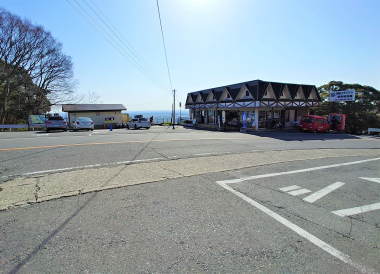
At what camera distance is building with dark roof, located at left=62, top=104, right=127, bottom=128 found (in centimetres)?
3644

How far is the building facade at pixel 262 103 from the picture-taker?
26500 mm

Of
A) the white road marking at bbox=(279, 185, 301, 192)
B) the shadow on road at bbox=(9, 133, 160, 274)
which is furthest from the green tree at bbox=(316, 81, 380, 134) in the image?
the shadow on road at bbox=(9, 133, 160, 274)

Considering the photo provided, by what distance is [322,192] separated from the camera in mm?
4836

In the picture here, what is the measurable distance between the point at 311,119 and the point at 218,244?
87.8ft

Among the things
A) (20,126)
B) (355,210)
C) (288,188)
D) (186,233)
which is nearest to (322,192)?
(288,188)

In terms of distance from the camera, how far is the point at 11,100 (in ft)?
106

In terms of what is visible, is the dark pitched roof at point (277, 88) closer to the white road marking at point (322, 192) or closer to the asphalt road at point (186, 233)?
the white road marking at point (322, 192)

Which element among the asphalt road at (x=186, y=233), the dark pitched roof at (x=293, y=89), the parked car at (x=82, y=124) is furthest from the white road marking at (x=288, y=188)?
the dark pitched roof at (x=293, y=89)

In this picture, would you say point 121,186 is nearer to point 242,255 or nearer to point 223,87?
point 242,255

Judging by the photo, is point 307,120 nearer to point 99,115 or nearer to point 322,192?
point 322,192

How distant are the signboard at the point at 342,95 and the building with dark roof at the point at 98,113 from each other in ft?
114

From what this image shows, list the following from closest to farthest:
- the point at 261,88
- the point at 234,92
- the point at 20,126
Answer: the point at 261,88 < the point at 20,126 < the point at 234,92

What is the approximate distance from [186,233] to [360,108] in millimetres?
37059

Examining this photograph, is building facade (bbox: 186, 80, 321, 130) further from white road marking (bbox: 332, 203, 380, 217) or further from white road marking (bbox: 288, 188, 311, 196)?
white road marking (bbox: 332, 203, 380, 217)
